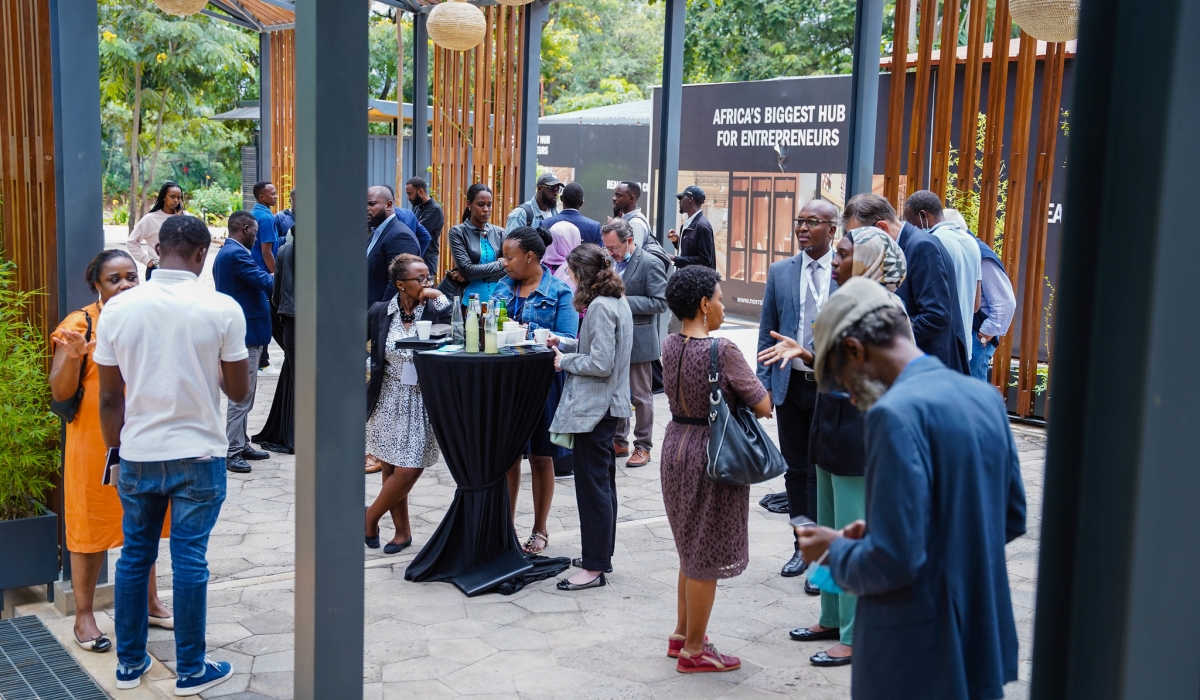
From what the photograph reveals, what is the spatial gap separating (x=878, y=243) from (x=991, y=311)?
3.03 meters

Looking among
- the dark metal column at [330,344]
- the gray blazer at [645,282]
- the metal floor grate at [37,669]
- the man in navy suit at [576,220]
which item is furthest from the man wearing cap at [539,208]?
the dark metal column at [330,344]

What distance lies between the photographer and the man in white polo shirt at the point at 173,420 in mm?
3805

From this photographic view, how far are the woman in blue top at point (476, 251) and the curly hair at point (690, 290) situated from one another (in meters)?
2.77

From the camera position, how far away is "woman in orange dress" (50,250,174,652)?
13.7 feet

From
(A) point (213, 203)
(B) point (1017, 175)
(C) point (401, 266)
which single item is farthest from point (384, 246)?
(A) point (213, 203)

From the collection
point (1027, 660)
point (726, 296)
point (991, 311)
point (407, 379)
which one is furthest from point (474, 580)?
point (726, 296)

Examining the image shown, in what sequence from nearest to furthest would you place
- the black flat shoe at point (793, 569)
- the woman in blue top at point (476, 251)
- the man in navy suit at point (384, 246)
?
the black flat shoe at point (793, 569), the woman in blue top at point (476, 251), the man in navy suit at point (384, 246)

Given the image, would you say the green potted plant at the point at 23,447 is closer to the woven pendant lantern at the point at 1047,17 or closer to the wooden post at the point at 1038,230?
the woven pendant lantern at the point at 1047,17

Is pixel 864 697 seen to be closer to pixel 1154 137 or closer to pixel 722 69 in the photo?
pixel 1154 137

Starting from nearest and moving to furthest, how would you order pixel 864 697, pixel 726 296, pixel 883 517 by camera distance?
1. pixel 883 517
2. pixel 864 697
3. pixel 726 296

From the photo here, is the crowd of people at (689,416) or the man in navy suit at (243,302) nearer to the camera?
the crowd of people at (689,416)

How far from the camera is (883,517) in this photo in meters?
2.20

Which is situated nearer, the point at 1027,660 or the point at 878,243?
the point at 878,243

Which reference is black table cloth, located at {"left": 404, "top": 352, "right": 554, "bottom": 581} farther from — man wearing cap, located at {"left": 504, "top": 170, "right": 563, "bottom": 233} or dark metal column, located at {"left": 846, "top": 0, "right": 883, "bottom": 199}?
man wearing cap, located at {"left": 504, "top": 170, "right": 563, "bottom": 233}
